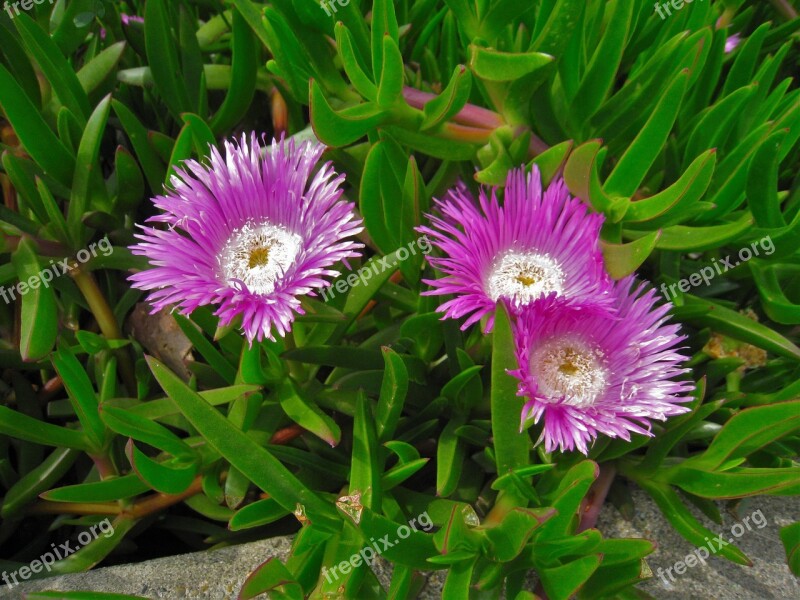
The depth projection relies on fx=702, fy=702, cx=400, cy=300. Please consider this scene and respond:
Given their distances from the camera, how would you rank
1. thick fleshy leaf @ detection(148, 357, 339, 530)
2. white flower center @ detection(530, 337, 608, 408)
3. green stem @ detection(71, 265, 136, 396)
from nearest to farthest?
thick fleshy leaf @ detection(148, 357, 339, 530) < white flower center @ detection(530, 337, 608, 408) < green stem @ detection(71, 265, 136, 396)

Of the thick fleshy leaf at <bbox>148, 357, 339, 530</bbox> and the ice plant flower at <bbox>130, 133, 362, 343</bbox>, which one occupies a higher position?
the ice plant flower at <bbox>130, 133, 362, 343</bbox>

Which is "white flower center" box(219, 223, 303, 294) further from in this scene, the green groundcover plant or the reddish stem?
Result: the reddish stem

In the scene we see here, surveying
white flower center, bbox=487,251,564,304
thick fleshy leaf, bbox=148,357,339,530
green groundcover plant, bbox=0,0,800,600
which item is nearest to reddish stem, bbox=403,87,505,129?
green groundcover plant, bbox=0,0,800,600

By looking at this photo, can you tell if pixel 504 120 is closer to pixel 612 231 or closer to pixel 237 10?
pixel 612 231

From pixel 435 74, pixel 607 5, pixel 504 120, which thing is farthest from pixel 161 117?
pixel 607 5

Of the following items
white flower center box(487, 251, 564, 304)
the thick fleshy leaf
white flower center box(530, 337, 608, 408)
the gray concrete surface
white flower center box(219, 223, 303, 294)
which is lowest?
the gray concrete surface

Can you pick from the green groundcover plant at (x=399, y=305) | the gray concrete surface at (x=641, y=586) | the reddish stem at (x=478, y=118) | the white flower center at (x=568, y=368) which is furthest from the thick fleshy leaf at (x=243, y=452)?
the reddish stem at (x=478, y=118)

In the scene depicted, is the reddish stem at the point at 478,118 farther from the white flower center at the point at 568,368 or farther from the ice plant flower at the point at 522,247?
the white flower center at the point at 568,368

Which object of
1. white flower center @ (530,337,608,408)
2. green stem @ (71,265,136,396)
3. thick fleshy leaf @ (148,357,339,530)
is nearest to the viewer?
thick fleshy leaf @ (148,357,339,530)
